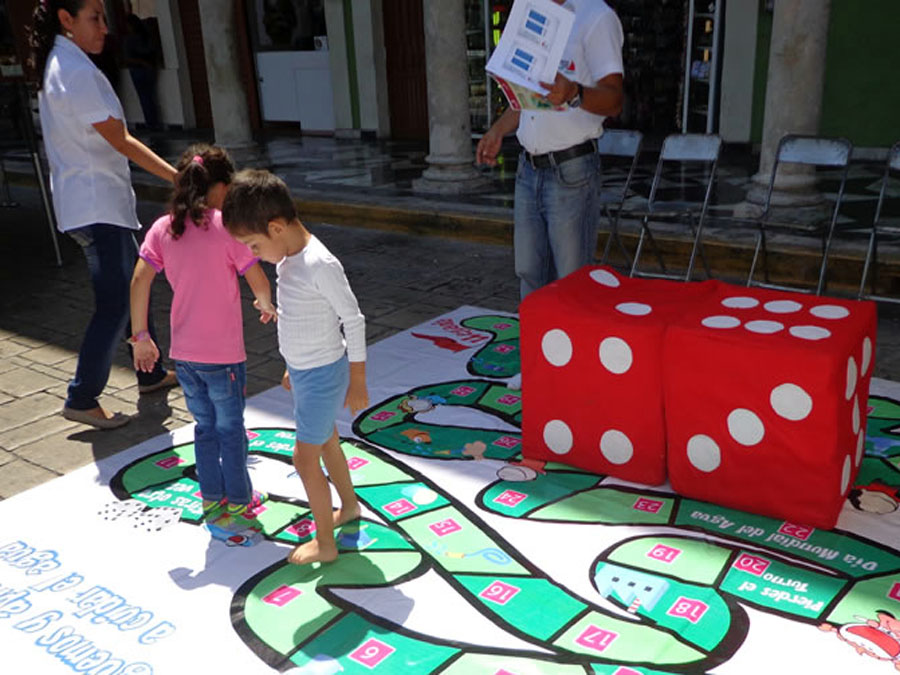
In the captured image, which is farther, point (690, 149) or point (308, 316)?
point (690, 149)

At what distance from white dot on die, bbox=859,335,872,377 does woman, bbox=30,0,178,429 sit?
2.66 metres

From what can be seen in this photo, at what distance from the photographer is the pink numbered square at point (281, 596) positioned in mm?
2604

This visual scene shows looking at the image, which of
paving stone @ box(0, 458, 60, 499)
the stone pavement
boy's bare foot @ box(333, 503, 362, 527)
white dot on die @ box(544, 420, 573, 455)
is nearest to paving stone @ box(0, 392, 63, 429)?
the stone pavement

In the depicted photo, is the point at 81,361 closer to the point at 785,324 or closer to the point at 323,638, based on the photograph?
the point at 323,638

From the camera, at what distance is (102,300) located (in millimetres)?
3758

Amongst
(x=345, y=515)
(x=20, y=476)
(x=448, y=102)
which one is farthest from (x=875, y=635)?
(x=448, y=102)

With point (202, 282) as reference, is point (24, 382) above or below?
below

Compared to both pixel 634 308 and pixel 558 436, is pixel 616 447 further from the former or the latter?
pixel 634 308

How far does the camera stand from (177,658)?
7.83 ft

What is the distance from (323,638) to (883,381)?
296 centimetres

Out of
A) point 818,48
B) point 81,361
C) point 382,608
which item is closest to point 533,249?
point 382,608

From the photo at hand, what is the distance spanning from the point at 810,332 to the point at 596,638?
1243 millimetres

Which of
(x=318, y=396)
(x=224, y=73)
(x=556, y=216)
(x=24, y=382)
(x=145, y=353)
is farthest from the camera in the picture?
(x=224, y=73)

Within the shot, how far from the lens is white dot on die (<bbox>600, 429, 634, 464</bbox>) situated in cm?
314
